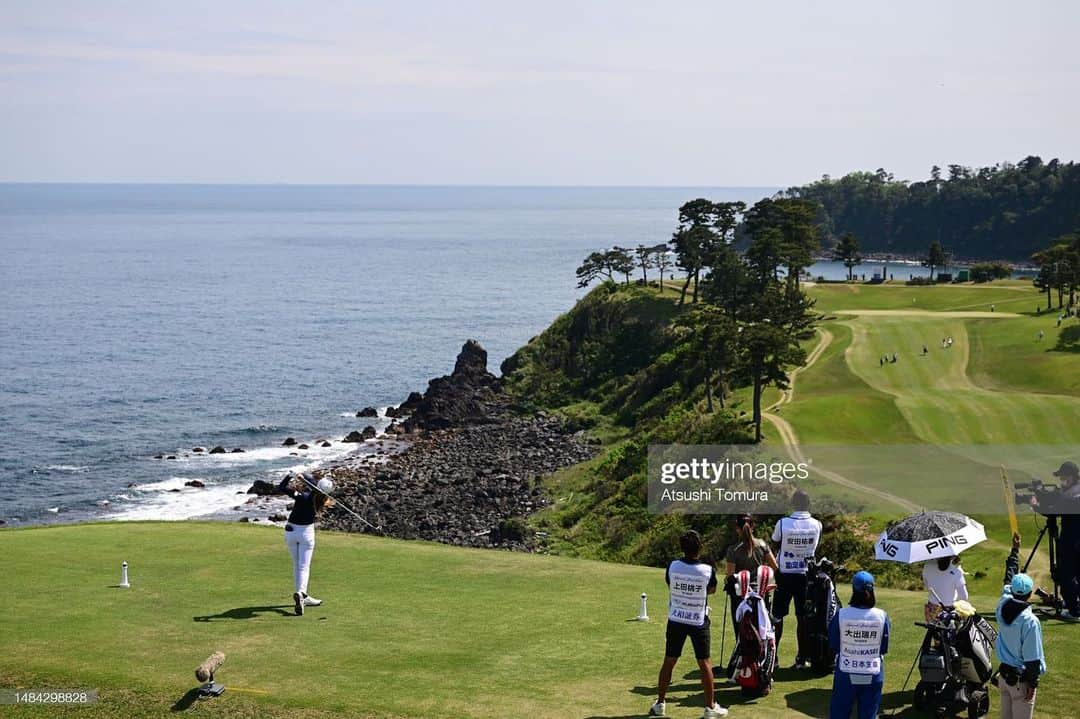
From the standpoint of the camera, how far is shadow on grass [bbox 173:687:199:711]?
46.4ft

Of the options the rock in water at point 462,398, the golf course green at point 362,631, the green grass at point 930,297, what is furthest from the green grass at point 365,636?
the green grass at point 930,297

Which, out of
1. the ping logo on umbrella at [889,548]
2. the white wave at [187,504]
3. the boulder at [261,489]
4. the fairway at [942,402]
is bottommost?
the white wave at [187,504]

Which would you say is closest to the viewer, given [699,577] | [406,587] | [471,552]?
[699,577]

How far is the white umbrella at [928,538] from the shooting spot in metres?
14.4

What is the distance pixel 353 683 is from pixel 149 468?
209 feet

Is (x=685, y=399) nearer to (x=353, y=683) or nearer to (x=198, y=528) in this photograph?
(x=198, y=528)

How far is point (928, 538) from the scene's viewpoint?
1454 centimetres

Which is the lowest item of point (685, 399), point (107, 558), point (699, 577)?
point (685, 399)

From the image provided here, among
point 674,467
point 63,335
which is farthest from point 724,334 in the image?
point 63,335

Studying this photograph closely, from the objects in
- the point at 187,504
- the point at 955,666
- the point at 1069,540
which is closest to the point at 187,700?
the point at 955,666

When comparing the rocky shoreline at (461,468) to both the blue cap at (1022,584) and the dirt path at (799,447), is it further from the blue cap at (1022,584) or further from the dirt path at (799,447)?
the blue cap at (1022,584)

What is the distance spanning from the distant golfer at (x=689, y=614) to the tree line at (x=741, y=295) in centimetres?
4450

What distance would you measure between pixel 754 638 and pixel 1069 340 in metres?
70.8

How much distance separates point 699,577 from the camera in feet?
45.0
